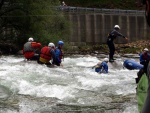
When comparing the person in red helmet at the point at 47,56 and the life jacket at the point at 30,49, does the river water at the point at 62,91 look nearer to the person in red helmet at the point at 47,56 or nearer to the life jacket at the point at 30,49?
the person in red helmet at the point at 47,56

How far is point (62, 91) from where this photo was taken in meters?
9.78

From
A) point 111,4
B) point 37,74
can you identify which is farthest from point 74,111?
point 111,4

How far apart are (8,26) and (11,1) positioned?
65.9 inches

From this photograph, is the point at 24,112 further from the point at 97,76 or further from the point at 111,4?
the point at 111,4

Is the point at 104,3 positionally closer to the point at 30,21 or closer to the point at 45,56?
the point at 30,21

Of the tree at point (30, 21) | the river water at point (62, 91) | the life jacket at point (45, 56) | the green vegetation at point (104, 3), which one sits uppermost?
the green vegetation at point (104, 3)

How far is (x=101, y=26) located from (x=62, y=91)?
18750 mm

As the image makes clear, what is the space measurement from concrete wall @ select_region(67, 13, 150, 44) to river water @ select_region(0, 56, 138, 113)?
1365cm

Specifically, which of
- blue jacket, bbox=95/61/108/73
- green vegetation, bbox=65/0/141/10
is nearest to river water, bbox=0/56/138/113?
blue jacket, bbox=95/61/108/73

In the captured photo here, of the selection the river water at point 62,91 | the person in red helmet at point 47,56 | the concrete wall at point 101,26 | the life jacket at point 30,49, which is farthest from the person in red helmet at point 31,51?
the concrete wall at point 101,26

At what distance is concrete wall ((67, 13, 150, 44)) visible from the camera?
2734 cm

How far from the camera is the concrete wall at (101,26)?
27.3 m

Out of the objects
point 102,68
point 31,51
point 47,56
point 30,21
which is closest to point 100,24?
point 30,21

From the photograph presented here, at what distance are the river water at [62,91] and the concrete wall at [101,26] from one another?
1365 cm
